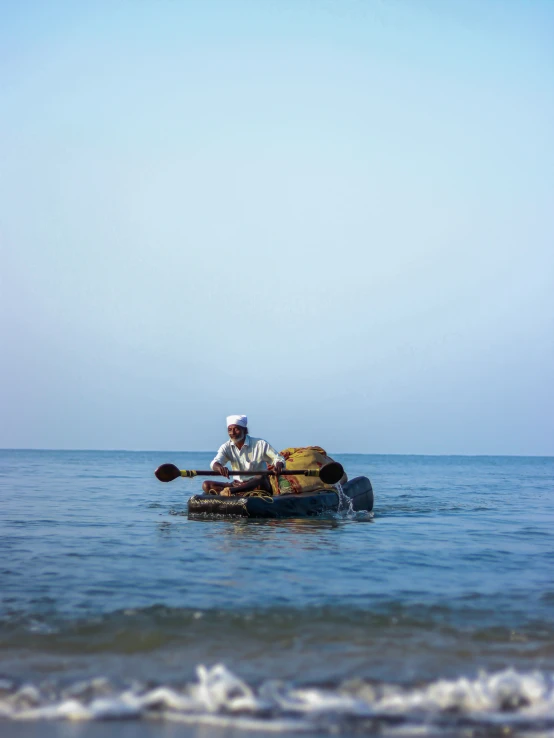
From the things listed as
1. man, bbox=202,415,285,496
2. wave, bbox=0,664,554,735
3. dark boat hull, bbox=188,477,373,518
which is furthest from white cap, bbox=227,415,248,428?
wave, bbox=0,664,554,735

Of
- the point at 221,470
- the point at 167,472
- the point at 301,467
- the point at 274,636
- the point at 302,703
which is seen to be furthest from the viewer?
the point at 301,467

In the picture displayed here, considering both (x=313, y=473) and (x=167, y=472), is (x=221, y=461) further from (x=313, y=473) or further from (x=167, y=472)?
(x=313, y=473)

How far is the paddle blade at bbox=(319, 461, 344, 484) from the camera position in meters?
12.1

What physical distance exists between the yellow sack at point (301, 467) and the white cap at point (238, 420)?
1106 mm

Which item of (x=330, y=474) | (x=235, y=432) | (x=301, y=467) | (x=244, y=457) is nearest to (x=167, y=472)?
(x=244, y=457)

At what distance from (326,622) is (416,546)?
158 inches

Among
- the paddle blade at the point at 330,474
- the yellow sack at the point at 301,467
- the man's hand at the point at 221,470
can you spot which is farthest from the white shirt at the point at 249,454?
the paddle blade at the point at 330,474

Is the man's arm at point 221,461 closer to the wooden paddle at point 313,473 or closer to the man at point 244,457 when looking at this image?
the man at point 244,457

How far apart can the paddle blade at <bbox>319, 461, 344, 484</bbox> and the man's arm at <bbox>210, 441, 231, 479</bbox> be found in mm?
1465

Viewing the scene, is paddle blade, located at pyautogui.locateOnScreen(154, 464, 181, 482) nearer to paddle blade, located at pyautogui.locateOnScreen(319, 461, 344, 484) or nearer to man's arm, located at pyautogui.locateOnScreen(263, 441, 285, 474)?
man's arm, located at pyautogui.locateOnScreen(263, 441, 285, 474)

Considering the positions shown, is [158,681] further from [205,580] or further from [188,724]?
[205,580]

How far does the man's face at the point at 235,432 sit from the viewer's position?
11602 millimetres

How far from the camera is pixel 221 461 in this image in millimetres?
11805

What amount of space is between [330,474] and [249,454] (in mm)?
1323
